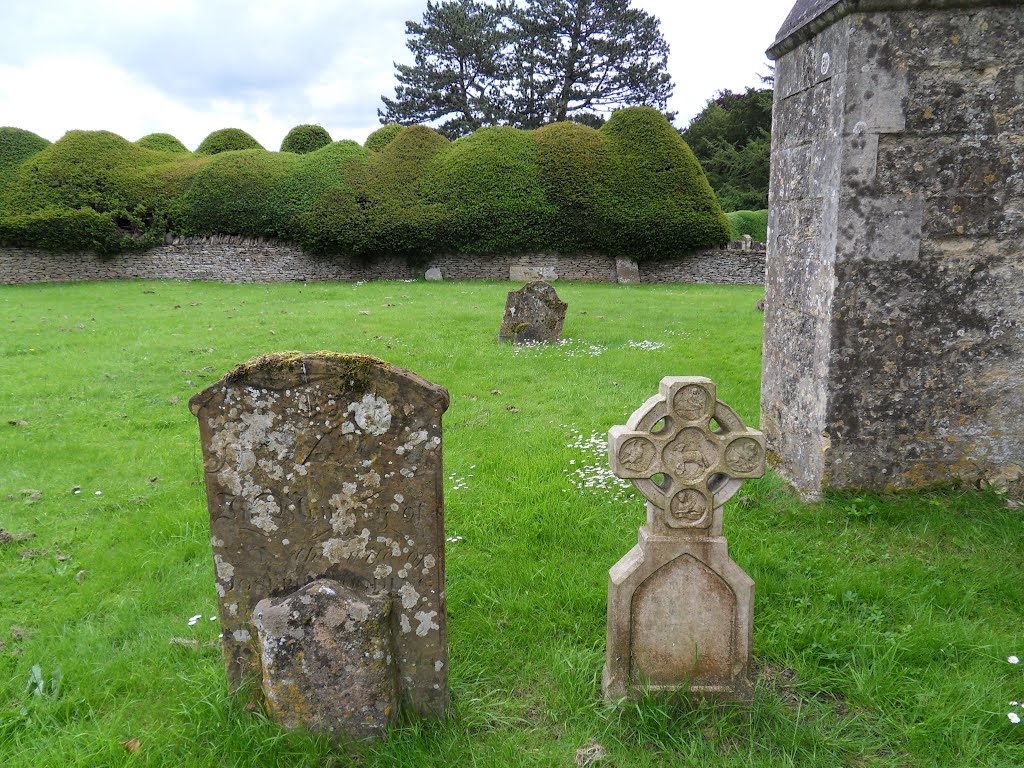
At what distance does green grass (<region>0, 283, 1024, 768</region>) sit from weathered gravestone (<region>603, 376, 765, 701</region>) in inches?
6.1

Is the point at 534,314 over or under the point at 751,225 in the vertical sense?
under

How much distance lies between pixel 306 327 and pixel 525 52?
1237 inches

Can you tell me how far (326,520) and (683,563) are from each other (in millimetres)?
1493

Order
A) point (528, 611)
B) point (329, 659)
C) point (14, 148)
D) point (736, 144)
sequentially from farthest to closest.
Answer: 1. point (736, 144)
2. point (14, 148)
3. point (528, 611)
4. point (329, 659)

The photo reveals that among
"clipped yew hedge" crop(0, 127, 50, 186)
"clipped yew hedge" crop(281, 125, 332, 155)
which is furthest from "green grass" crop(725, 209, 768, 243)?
"clipped yew hedge" crop(0, 127, 50, 186)

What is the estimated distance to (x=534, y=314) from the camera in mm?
10266

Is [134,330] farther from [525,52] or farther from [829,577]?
[525,52]

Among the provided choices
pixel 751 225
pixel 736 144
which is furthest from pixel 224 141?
pixel 736 144

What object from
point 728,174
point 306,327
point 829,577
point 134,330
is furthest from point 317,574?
point 728,174

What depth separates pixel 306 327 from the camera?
1155 centimetres

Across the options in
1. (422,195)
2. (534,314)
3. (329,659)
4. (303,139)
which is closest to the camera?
(329,659)

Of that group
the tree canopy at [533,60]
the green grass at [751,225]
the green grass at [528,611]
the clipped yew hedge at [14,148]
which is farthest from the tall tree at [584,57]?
the green grass at [528,611]

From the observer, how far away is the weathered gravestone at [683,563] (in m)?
2.79

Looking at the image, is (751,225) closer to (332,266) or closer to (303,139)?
(332,266)
